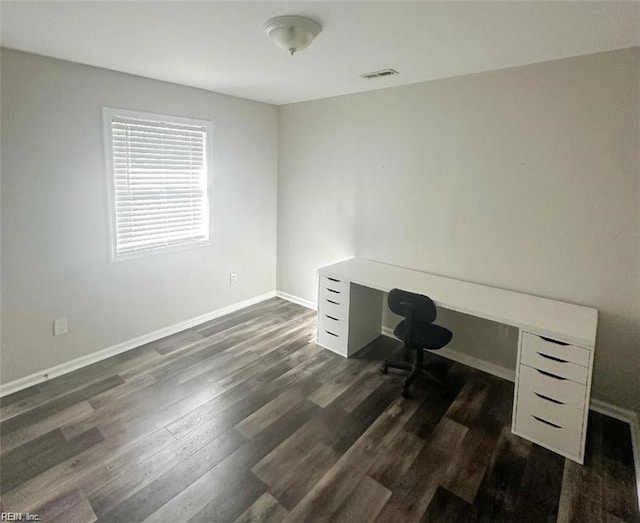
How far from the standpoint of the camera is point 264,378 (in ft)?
9.44

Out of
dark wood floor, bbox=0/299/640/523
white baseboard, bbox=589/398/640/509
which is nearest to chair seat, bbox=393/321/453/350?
dark wood floor, bbox=0/299/640/523

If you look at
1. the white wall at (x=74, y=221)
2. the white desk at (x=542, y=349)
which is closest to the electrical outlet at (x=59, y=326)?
the white wall at (x=74, y=221)

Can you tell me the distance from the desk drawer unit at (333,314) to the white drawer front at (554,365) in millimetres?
1417

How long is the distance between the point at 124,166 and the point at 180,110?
29.6 inches

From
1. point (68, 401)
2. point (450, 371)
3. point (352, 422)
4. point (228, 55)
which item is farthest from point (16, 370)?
point (450, 371)

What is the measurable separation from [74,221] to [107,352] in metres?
1.16

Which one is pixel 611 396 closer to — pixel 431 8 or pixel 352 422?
pixel 352 422

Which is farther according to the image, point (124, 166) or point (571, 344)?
point (124, 166)

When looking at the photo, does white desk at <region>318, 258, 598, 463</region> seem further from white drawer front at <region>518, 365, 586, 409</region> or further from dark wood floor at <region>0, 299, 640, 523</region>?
dark wood floor at <region>0, 299, 640, 523</region>

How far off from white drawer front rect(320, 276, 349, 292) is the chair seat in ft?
2.00

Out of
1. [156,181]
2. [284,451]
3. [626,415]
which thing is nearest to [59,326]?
[156,181]

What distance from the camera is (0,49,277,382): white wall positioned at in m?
2.49

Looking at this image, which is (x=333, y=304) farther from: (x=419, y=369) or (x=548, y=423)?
(x=548, y=423)

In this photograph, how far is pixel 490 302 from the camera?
255 cm
